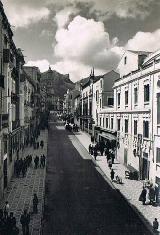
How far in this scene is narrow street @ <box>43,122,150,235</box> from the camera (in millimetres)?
19469

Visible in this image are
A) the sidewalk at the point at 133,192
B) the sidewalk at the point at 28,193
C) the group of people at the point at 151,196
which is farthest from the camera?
the group of people at the point at 151,196

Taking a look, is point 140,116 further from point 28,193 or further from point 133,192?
point 28,193

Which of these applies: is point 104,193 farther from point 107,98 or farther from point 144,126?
point 107,98

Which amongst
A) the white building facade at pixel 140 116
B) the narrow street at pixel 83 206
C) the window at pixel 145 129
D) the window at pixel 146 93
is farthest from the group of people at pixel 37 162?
the window at pixel 146 93

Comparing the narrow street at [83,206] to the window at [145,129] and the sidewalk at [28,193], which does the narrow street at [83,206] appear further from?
the window at [145,129]

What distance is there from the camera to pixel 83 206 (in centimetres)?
→ 2370

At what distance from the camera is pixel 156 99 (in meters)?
27.8

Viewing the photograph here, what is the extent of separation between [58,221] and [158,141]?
1141 cm

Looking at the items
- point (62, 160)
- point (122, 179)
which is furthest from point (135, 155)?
point (62, 160)

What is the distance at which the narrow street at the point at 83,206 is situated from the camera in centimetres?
1947

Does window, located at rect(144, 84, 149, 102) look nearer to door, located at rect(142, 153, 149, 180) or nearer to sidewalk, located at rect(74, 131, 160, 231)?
door, located at rect(142, 153, 149, 180)

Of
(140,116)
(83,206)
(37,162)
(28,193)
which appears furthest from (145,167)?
(37,162)

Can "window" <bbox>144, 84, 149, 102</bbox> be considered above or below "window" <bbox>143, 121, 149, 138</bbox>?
above

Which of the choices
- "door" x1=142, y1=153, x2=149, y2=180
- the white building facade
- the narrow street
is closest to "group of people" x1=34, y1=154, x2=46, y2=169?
the narrow street
